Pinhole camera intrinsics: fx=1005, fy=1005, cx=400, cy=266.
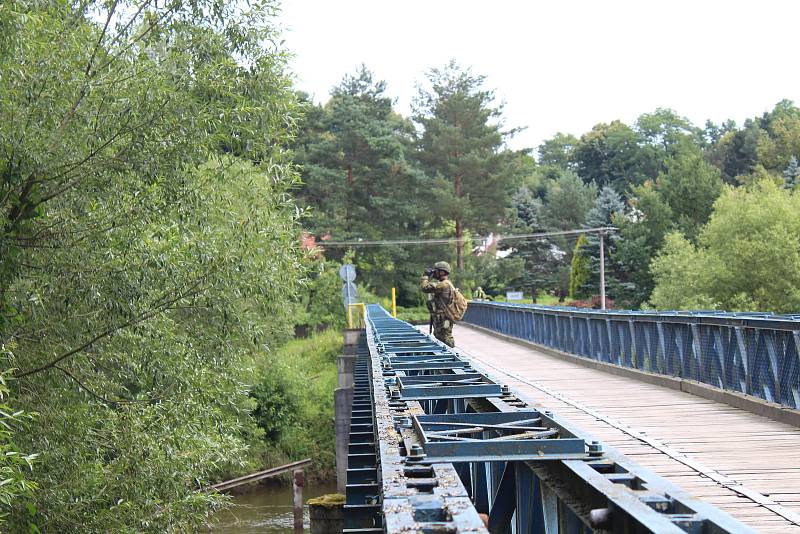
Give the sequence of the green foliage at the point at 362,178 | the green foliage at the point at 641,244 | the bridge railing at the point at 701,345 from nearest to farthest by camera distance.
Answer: the bridge railing at the point at 701,345 → the green foliage at the point at 362,178 → the green foliage at the point at 641,244

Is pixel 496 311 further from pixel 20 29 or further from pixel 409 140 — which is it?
pixel 409 140

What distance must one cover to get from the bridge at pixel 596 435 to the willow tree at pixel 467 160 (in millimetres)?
44909

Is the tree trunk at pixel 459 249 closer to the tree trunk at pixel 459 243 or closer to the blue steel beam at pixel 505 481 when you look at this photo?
the tree trunk at pixel 459 243

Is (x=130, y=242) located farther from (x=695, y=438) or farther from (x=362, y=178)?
(x=362, y=178)

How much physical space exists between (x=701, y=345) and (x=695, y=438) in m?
4.19

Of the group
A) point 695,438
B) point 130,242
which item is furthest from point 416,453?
point 130,242

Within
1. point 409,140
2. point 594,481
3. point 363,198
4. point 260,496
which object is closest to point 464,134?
point 409,140

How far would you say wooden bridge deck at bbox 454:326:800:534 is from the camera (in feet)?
22.6

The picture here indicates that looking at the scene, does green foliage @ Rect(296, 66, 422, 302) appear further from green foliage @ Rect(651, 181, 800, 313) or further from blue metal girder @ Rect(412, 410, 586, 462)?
blue metal girder @ Rect(412, 410, 586, 462)

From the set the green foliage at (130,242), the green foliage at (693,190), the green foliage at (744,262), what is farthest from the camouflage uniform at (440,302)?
the green foliage at (693,190)

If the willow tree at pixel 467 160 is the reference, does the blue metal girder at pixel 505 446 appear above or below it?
below

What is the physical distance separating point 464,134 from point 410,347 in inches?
2154

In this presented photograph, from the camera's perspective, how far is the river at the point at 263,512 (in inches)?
1036

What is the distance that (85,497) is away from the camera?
12172mm
